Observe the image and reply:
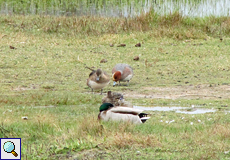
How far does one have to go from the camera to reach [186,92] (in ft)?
34.4

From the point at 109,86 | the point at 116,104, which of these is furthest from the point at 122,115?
the point at 109,86

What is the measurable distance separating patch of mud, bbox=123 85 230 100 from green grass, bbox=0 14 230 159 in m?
0.02

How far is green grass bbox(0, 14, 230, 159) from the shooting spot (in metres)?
5.23

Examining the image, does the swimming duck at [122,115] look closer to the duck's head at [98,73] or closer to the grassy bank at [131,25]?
the duck's head at [98,73]

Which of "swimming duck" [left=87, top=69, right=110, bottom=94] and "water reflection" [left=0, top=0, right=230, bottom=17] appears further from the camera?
"water reflection" [left=0, top=0, right=230, bottom=17]

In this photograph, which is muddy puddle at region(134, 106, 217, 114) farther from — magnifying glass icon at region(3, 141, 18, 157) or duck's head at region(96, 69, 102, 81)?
magnifying glass icon at region(3, 141, 18, 157)

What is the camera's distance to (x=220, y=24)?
60.3 ft

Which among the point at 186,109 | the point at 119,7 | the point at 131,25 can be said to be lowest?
the point at 186,109

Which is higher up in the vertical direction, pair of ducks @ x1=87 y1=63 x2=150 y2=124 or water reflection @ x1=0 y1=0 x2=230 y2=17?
water reflection @ x1=0 y1=0 x2=230 y2=17

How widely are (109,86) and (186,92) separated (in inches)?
81.1

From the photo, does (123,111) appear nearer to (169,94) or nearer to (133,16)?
(169,94)

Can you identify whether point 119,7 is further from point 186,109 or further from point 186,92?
point 186,109

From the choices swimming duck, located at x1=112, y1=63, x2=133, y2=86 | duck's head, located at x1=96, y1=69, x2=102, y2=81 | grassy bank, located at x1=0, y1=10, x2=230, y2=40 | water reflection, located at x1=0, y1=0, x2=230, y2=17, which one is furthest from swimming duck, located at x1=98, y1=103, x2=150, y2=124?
water reflection, located at x1=0, y1=0, x2=230, y2=17

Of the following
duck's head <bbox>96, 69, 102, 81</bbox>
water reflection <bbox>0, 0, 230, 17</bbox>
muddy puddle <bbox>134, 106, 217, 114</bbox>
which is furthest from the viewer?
water reflection <bbox>0, 0, 230, 17</bbox>
